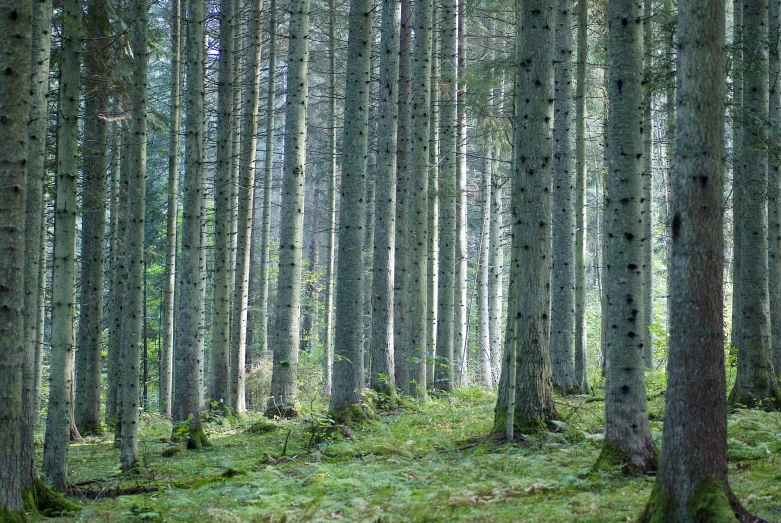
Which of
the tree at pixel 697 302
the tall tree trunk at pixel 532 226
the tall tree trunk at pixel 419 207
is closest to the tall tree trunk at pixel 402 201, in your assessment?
the tall tree trunk at pixel 419 207

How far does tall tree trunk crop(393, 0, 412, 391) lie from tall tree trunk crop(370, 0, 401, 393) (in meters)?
1.26

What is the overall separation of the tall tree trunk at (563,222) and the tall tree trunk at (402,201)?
3474mm

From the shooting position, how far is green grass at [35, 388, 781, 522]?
230 inches

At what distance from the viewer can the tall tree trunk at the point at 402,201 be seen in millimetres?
15617

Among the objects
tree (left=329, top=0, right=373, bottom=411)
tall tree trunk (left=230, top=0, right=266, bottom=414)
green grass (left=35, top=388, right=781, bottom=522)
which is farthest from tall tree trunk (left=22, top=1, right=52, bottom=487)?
tall tree trunk (left=230, top=0, right=266, bottom=414)

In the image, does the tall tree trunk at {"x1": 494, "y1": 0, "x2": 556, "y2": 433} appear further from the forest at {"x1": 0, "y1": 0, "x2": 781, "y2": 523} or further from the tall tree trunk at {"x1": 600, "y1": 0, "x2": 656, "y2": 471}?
the tall tree trunk at {"x1": 600, "y1": 0, "x2": 656, "y2": 471}

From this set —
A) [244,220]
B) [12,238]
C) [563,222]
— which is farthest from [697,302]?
[244,220]

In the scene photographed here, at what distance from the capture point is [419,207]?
15367 mm

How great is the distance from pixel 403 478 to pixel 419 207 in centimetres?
875

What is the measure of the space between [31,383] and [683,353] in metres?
6.06

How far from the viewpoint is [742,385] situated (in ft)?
32.4

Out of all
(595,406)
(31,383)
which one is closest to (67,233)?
(31,383)

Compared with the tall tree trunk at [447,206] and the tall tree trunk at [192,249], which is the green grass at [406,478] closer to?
the tall tree trunk at [192,249]

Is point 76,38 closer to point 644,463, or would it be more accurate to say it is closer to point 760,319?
point 644,463
